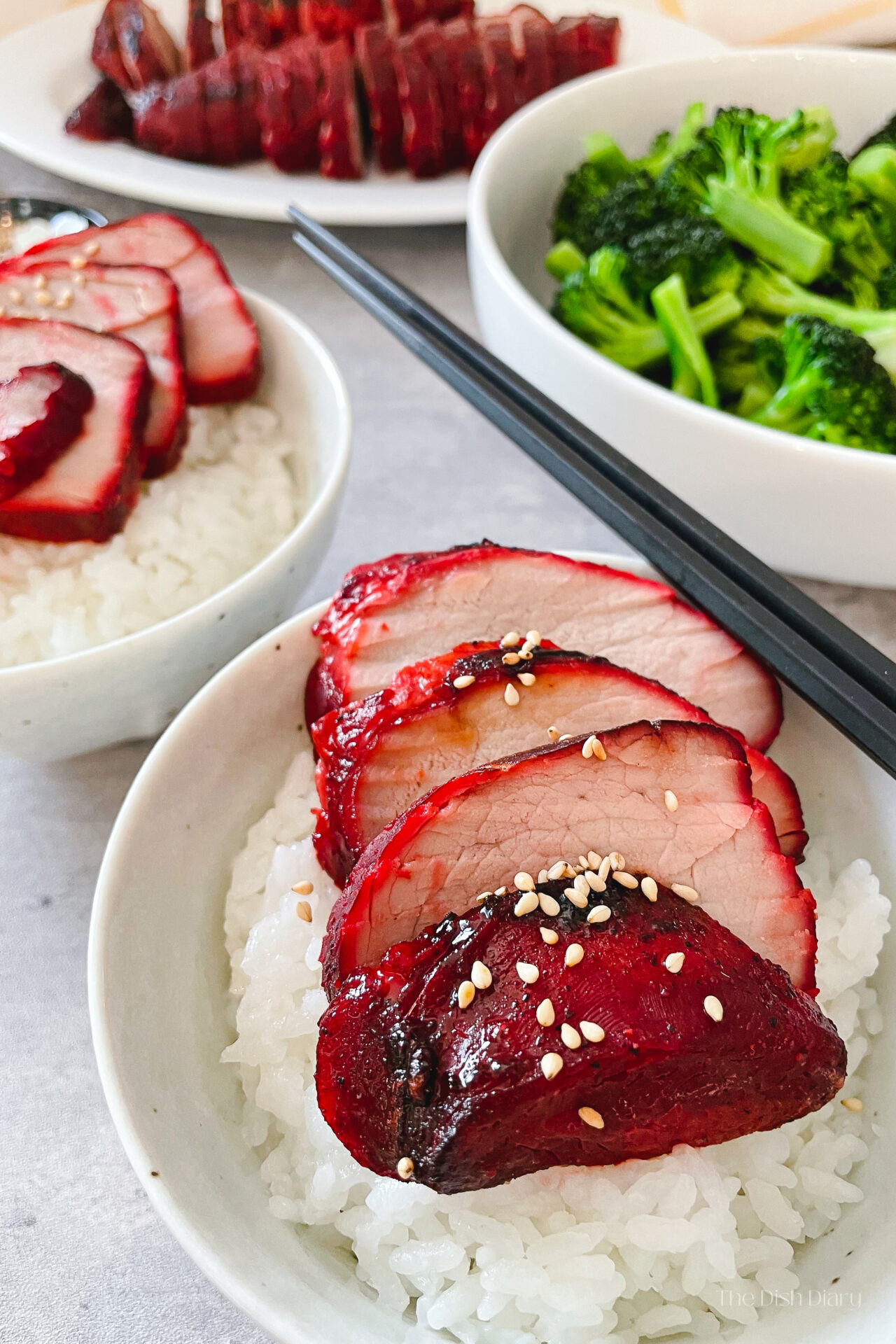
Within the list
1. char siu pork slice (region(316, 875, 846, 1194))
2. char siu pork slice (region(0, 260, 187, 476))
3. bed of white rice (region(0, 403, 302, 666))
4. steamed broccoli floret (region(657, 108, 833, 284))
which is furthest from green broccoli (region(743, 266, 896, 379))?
char siu pork slice (region(316, 875, 846, 1194))

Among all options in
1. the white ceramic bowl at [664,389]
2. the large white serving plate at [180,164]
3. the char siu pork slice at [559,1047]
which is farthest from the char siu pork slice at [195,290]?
the char siu pork slice at [559,1047]

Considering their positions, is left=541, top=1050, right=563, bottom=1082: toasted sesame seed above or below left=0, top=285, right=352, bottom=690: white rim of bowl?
below

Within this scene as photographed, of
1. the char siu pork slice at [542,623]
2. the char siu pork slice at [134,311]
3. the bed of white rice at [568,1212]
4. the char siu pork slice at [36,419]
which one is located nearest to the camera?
the bed of white rice at [568,1212]

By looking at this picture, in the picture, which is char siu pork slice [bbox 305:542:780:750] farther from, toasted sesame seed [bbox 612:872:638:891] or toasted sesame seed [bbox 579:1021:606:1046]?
toasted sesame seed [bbox 579:1021:606:1046]

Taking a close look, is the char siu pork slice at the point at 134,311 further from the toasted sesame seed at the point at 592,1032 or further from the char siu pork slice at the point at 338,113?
the toasted sesame seed at the point at 592,1032

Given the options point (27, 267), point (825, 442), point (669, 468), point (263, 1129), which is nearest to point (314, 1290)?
point (263, 1129)

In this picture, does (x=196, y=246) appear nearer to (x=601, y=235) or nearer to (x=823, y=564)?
(x=601, y=235)

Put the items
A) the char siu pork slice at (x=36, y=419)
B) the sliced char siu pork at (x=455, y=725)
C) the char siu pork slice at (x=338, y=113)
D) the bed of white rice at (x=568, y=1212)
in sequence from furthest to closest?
the char siu pork slice at (x=338, y=113)
the char siu pork slice at (x=36, y=419)
the sliced char siu pork at (x=455, y=725)
the bed of white rice at (x=568, y=1212)

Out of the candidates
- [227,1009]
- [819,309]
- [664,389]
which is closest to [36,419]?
[227,1009]

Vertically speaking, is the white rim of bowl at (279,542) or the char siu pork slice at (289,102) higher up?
the char siu pork slice at (289,102)
